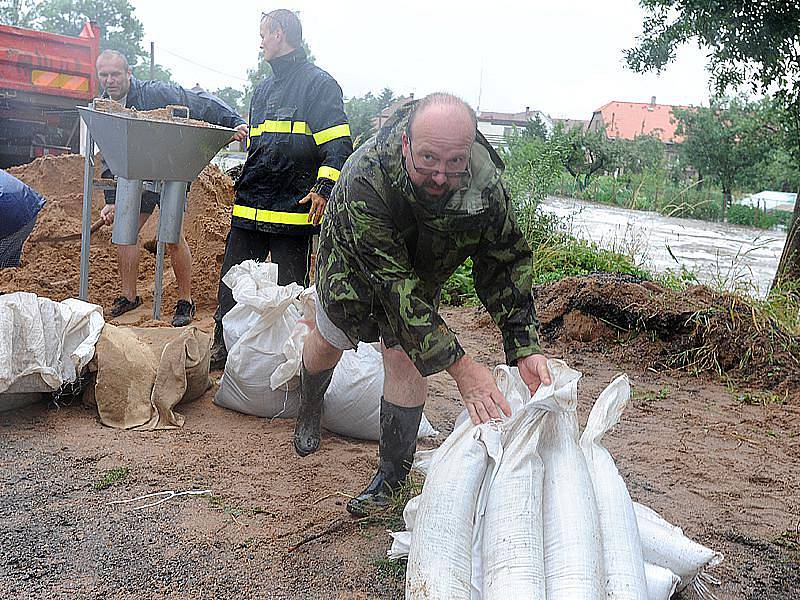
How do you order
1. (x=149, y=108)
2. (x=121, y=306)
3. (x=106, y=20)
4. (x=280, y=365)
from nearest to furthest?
(x=280, y=365) → (x=149, y=108) → (x=121, y=306) → (x=106, y=20)

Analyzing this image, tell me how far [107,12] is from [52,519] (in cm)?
4924

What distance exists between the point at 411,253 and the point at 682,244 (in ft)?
42.3

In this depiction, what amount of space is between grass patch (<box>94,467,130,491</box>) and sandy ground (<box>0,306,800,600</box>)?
0.03 m

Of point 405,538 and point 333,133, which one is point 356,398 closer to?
point 405,538

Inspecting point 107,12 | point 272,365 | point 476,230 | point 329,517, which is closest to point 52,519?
point 329,517

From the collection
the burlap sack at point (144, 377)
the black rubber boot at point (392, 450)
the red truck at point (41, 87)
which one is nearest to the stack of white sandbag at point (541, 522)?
the black rubber boot at point (392, 450)

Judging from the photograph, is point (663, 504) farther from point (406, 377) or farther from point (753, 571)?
point (406, 377)

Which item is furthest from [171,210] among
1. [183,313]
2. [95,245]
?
[95,245]

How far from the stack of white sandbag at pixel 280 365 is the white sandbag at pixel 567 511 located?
1.15 m

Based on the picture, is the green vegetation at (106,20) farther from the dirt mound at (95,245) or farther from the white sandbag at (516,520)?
the white sandbag at (516,520)

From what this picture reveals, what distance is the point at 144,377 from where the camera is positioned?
3.51 metres

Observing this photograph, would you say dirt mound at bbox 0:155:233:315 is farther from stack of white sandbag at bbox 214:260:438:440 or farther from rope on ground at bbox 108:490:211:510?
rope on ground at bbox 108:490:211:510

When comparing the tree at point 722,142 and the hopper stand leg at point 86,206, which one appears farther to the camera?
the tree at point 722,142

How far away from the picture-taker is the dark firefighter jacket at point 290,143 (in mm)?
4047
